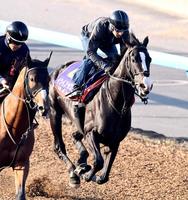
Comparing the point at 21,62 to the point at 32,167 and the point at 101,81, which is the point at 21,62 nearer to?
the point at 101,81

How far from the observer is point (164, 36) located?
2608cm

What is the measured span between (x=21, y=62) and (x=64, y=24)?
665 inches

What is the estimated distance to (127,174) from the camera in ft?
43.0

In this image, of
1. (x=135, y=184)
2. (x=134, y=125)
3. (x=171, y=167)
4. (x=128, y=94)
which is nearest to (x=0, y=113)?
(x=128, y=94)

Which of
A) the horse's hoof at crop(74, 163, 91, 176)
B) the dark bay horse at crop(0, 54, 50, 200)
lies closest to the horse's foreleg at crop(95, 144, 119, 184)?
the horse's hoof at crop(74, 163, 91, 176)

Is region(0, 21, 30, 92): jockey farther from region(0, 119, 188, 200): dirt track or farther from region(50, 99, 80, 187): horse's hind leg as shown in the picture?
region(50, 99, 80, 187): horse's hind leg

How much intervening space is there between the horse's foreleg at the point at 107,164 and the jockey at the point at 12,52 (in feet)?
5.68

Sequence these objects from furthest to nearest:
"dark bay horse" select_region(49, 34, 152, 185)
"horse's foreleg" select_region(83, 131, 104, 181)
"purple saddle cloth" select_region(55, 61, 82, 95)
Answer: "purple saddle cloth" select_region(55, 61, 82, 95)
"horse's foreleg" select_region(83, 131, 104, 181)
"dark bay horse" select_region(49, 34, 152, 185)

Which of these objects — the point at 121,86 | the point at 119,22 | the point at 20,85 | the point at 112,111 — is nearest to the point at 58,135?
the point at 112,111

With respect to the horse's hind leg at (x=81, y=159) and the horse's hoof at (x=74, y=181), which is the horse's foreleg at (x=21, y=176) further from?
the horse's hoof at (x=74, y=181)

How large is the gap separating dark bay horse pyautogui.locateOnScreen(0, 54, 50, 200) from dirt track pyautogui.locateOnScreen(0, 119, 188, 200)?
1056mm

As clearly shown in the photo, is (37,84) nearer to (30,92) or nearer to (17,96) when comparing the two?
(30,92)

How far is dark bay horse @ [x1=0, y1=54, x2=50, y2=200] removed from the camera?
32.5 ft

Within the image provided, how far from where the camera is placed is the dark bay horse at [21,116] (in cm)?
991
